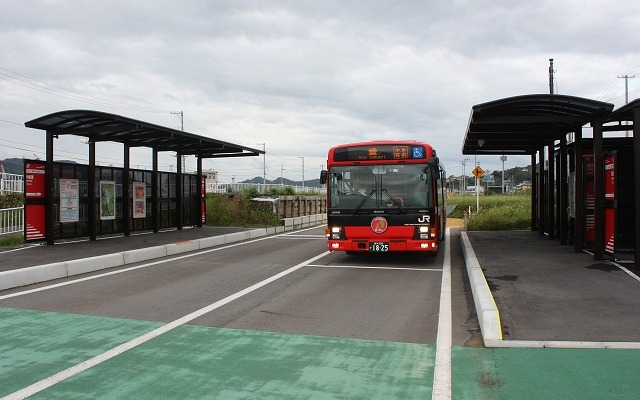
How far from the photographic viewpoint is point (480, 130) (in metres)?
15.4

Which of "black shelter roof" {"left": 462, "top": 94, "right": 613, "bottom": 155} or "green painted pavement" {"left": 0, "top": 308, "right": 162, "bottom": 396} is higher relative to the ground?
"black shelter roof" {"left": 462, "top": 94, "right": 613, "bottom": 155}

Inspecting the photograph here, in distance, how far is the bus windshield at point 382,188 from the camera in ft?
40.1

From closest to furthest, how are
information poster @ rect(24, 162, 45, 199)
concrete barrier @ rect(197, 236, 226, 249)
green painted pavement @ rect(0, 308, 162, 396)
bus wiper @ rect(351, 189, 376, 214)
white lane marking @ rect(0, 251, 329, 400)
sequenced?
white lane marking @ rect(0, 251, 329, 400) < green painted pavement @ rect(0, 308, 162, 396) < bus wiper @ rect(351, 189, 376, 214) < information poster @ rect(24, 162, 45, 199) < concrete barrier @ rect(197, 236, 226, 249)

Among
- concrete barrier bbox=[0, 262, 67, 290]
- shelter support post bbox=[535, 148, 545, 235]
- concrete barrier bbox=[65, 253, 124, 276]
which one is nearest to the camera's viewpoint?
concrete barrier bbox=[0, 262, 67, 290]

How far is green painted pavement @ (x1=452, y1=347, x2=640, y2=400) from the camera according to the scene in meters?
4.40

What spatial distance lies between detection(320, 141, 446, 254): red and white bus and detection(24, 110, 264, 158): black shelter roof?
20.6ft

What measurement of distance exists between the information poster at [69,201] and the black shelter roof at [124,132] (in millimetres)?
1497

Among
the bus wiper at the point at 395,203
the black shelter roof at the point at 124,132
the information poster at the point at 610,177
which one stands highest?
the black shelter roof at the point at 124,132

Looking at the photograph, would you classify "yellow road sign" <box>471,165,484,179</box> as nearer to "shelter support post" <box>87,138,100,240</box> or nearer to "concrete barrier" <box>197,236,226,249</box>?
"concrete barrier" <box>197,236,226,249</box>

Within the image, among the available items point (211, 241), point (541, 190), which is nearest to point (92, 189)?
point (211, 241)

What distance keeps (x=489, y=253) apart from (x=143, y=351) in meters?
9.64

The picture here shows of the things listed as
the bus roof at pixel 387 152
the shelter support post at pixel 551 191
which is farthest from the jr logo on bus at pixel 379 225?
the shelter support post at pixel 551 191

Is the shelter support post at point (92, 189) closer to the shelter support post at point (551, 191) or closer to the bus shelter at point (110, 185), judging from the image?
the bus shelter at point (110, 185)

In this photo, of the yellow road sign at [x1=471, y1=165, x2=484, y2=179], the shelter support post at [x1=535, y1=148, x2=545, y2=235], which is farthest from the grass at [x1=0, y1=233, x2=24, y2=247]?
the yellow road sign at [x1=471, y1=165, x2=484, y2=179]
